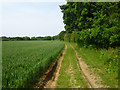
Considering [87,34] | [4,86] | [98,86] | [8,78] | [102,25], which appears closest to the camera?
[4,86]

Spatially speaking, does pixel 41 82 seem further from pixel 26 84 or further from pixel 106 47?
pixel 106 47

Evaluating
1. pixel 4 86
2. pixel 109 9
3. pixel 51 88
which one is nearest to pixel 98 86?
pixel 51 88

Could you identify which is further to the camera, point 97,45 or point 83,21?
point 83,21

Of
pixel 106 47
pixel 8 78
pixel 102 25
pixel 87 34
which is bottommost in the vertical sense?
pixel 8 78

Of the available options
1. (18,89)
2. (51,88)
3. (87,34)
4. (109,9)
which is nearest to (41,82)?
(51,88)

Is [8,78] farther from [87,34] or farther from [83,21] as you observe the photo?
[83,21]

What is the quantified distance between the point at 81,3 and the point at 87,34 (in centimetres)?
537

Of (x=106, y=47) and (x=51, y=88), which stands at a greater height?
(x=106, y=47)

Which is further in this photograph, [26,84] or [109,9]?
[109,9]

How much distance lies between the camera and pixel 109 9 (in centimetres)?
1192

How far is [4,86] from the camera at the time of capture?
12.6 ft

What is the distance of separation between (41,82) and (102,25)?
32.6ft

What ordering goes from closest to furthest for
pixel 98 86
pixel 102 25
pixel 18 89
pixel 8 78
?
pixel 18 89 → pixel 8 78 → pixel 98 86 → pixel 102 25

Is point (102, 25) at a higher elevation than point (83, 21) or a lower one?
lower
